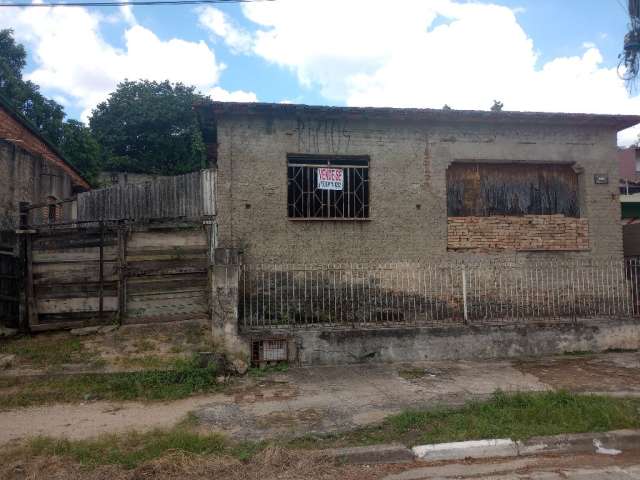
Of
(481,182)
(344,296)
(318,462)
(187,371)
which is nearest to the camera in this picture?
(318,462)

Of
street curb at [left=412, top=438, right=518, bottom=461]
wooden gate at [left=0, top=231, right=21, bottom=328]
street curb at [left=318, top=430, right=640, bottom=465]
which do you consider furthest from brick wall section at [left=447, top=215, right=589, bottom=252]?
wooden gate at [left=0, top=231, right=21, bottom=328]

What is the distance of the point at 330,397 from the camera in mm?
5492

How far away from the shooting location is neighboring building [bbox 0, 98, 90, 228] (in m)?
9.57

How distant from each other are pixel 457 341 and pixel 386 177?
3.37m

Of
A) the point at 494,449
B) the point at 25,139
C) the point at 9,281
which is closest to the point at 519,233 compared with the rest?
the point at 494,449

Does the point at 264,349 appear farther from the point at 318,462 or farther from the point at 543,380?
the point at 543,380

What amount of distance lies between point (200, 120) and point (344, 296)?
4306 mm

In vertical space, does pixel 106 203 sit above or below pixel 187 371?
above

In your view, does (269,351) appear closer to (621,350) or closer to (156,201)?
(156,201)

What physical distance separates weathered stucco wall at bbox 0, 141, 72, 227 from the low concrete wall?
695cm

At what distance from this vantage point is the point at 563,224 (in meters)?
9.26

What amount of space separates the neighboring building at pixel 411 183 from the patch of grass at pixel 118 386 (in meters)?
2.77

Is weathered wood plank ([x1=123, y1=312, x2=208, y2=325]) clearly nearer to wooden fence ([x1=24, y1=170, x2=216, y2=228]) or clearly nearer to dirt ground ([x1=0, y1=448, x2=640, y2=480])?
wooden fence ([x1=24, y1=170, x2=216, y2=228])

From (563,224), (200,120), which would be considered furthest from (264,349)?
(563,224)
